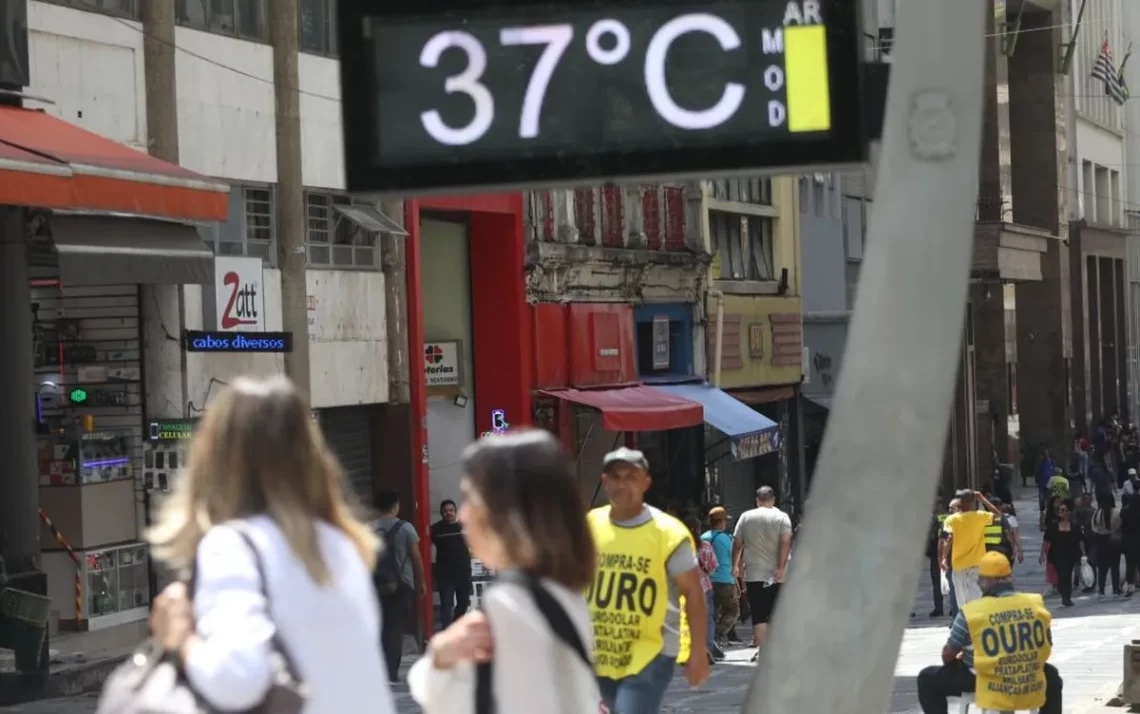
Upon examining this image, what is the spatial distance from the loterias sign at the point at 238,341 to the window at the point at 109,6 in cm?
306

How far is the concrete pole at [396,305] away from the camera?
26.6 meters

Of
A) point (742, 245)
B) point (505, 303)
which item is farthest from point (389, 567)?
point (742, 245)

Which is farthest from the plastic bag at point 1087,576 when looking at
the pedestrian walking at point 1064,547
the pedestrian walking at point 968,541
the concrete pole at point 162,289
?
the concrete pole at point 162,289

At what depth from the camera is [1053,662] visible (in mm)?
20234

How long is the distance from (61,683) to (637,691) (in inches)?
→ 393

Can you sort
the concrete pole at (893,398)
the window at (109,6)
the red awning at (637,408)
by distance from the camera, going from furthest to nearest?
the red awning at (637,408) → the window at (109,6) → the concrete pole at (893,398)

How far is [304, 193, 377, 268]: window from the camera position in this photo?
2519 cm

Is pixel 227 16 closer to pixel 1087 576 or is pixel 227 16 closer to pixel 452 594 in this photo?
pixel 452 594

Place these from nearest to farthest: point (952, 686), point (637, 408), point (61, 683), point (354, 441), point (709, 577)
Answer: point (952, 686)
point (61, 683)
point (709, 577)
point (354, 441)
point (637, 408)

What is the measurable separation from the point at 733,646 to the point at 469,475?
65.5ft

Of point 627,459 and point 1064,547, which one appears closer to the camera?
point 627,459

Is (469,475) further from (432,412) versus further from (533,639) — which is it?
(432,412)

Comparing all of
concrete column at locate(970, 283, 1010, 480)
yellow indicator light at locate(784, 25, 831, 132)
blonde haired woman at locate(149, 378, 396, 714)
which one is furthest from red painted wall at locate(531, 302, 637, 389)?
concrete column at locate(970, 283, 1010, 480)

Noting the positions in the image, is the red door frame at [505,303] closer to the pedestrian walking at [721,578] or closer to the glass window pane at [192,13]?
the pedestrian walking at [721,578]
